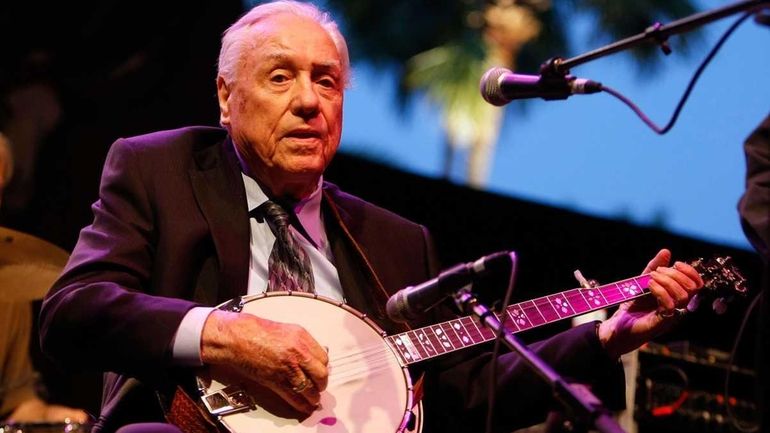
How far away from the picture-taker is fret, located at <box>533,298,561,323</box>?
3184mm

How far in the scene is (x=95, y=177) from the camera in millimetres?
5422

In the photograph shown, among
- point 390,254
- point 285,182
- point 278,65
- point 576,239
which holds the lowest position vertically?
point 576,239

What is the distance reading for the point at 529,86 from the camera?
259cm

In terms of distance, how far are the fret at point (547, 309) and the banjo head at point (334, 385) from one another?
0.49 metres

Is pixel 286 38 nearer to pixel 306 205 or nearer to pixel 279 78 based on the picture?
Result: pixel 279 78

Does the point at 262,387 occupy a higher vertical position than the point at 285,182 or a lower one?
lower

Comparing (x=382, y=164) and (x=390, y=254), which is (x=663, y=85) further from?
(x=390, y=254)

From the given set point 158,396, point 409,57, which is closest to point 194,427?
point 158,396

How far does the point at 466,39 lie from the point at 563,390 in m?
5.02

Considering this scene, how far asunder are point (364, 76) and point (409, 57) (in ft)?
2.47

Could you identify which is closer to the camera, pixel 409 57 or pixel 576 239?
pixel 576 239

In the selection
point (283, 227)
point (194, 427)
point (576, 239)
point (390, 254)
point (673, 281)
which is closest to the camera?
point (194, 427)

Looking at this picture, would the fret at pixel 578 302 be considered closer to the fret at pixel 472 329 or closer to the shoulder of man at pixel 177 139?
the fret at pixel 472 329

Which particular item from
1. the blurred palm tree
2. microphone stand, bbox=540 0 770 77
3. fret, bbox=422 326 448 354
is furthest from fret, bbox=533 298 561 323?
the blurred palm tree
